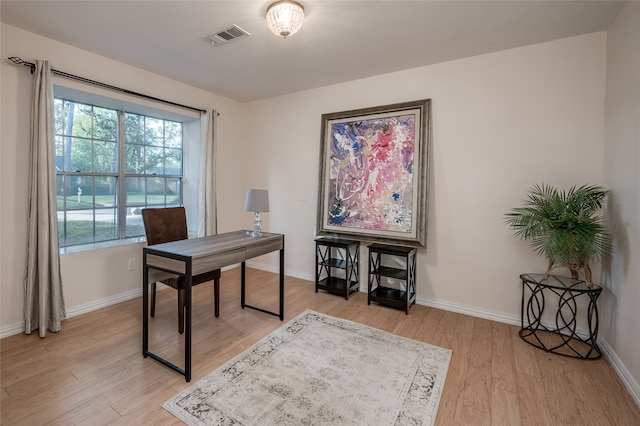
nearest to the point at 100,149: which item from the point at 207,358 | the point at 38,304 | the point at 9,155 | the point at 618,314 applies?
the point at 9,155

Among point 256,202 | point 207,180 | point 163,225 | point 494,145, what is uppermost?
point 494,145

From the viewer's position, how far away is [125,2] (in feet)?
6.84

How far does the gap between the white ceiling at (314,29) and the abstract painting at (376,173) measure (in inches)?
22.1

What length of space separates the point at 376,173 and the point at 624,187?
2.00m

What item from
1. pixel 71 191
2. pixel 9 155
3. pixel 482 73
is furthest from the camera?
pixel 71 191

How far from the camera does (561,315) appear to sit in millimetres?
2523

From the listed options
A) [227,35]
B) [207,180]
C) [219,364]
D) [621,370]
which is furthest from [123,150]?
[621,370]

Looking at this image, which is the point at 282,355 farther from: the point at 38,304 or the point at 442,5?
the point at 442,5

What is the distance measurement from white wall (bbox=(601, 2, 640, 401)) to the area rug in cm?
116

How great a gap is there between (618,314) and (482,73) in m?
2.26

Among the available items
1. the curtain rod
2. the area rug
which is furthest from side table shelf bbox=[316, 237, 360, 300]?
the curtain rod

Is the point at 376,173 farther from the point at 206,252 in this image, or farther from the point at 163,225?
the point at 163,225

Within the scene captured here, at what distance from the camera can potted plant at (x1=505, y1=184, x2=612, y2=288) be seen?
85.9 inches

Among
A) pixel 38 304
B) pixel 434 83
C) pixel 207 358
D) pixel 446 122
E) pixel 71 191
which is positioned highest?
pixel 434 83
